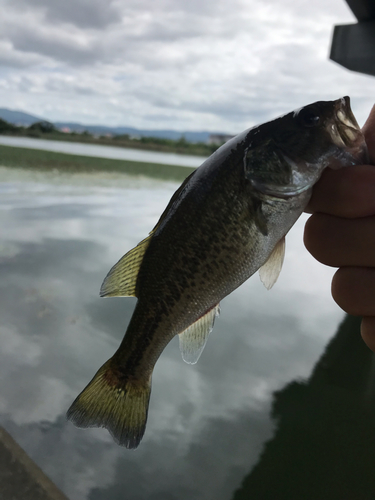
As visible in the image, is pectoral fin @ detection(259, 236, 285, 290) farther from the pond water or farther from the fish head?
the pond water

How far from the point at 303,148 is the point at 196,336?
574 millimetres

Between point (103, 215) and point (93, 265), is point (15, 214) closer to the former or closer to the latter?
point (103, 215)

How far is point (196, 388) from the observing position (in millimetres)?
2406

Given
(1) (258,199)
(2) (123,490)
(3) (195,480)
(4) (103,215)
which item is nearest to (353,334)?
(3) (195,480)

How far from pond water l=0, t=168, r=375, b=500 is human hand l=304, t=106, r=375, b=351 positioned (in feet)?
4.14

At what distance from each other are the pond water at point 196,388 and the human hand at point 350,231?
4.14 feet

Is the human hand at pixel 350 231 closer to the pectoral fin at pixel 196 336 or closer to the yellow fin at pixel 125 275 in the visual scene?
the pectoral fin at pixel 196 336

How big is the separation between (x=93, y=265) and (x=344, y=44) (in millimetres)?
4337

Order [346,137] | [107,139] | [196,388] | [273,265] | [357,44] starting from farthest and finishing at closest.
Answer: [107,139], [357,44], [196,388], [273,265], [346,137]

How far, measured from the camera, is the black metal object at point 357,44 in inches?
186

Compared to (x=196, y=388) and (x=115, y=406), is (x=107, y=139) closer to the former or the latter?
(x=196, y=388)

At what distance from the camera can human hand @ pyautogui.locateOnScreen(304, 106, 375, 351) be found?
0.88 metres

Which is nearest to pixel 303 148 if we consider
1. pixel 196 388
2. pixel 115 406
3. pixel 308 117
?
pixel 308 117

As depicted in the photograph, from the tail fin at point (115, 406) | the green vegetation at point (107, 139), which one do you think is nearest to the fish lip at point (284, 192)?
the tail fin at point (115, 406)
